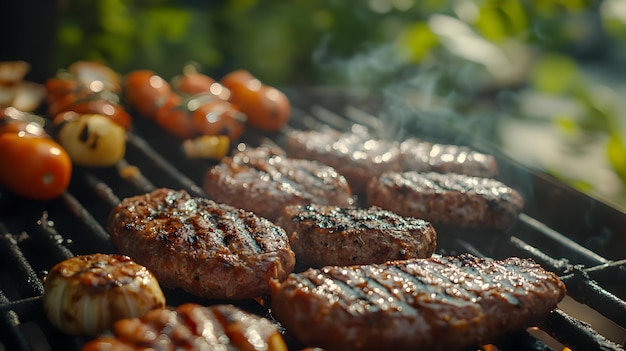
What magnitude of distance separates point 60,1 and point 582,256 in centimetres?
497

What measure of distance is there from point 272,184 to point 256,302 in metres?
0.96

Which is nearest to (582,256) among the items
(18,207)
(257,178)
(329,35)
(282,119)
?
(257,178)

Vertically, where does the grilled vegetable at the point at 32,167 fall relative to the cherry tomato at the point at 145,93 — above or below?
below

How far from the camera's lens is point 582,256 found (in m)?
3.61

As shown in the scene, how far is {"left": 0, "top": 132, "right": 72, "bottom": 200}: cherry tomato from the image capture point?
3895 millimetres

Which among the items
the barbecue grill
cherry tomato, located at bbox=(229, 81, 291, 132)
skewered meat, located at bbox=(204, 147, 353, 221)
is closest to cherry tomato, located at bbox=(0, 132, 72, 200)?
the barbecue grill

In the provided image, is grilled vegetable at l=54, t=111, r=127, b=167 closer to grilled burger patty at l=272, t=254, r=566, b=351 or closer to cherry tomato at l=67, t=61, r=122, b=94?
cherry tomato at l=67, t=61, r=122, b=94

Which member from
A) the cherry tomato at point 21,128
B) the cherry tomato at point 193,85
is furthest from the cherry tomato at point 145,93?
the cherry tomato at point 21,128

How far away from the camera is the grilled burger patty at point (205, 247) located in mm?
2859

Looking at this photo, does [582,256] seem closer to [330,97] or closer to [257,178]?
[257,178]

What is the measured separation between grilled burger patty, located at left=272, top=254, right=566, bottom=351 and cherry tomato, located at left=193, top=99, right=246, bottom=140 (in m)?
2.32

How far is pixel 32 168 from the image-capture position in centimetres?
389

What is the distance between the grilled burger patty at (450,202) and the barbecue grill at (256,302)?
0.34 feet

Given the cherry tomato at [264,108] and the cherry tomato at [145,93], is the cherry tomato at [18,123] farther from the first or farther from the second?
the cherry tomato at [264,108]
